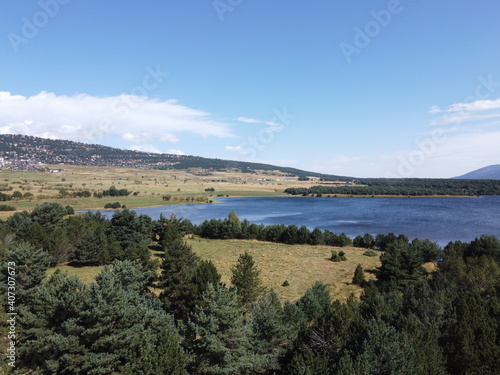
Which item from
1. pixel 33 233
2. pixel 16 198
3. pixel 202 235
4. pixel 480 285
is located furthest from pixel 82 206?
pixel 480 285

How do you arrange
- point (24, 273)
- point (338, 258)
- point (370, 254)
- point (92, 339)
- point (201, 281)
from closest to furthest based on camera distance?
point (92, 339), point (24, 273), point (201, 281), point (338, 258), point (370, 254)

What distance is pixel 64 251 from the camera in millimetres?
41500

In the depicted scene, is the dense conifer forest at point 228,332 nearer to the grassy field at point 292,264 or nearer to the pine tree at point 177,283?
the pine tree at point 177,283

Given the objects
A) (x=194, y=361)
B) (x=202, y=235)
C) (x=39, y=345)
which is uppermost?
(x=39, y=345)

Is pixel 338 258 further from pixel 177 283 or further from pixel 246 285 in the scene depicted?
pixel 177 283

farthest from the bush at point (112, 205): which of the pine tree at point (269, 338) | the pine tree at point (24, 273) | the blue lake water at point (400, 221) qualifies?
the pine tree at point (269, 338)

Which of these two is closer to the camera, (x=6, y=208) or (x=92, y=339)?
(x=92, y=339)

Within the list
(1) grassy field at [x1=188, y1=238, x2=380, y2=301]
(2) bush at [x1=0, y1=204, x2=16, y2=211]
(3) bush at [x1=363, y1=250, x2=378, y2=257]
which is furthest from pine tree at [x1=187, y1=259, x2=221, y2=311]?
(2) bush at [x1=0, y1=204, x2=16, y2=211]

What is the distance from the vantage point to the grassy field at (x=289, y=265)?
125 ft

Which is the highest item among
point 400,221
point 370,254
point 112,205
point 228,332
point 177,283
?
point 228,332

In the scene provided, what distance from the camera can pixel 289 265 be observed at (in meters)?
49.0

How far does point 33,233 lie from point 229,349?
124 ft

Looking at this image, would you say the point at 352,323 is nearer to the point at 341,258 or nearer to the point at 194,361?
the point at 194,361

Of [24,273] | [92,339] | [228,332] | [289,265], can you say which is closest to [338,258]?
[289,265]
